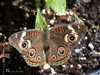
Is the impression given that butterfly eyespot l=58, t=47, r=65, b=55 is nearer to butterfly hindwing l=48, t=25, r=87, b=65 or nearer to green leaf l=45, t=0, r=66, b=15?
butterfly hindwing l=48, t=25, r=87, b=65

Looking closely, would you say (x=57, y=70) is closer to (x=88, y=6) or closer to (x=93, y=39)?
(x=93, y=39)

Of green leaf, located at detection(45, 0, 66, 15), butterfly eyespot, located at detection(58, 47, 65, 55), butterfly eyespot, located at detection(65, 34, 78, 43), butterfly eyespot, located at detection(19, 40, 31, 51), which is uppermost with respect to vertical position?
green leaf, located at detection(45, 0, 66, 15)

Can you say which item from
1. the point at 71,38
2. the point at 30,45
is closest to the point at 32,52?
the point at 30,45

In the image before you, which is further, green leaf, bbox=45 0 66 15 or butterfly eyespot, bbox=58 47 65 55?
green leaf, bbox=45 0 66 15

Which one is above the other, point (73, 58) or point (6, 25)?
point (6, 25)

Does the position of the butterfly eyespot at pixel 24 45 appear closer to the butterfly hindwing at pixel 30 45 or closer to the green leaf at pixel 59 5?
the butterfly hindwing at pixel 30 45

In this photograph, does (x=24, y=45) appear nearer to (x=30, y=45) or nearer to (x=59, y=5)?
(x=30, y=45)

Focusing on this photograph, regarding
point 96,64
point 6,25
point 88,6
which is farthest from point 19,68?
point 88,6

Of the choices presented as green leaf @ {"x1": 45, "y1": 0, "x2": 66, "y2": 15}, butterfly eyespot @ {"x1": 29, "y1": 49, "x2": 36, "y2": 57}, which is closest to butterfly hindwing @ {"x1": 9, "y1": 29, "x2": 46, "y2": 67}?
butterfly eyespot @ {"x1": 29, "y1": 49, "x2": 36, "y2": 57}
